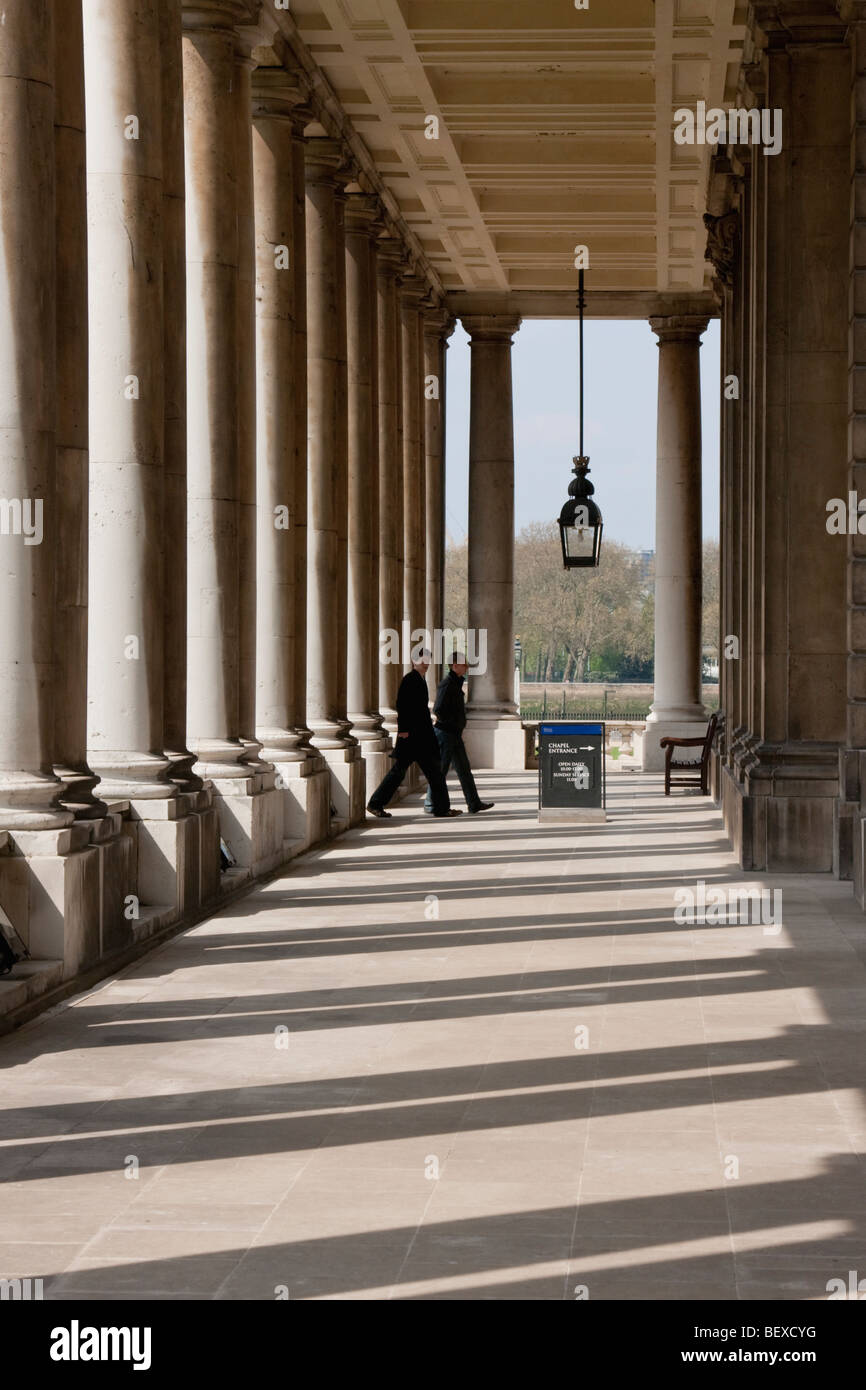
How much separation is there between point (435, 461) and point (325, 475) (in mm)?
21389

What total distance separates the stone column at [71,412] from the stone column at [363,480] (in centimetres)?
2057

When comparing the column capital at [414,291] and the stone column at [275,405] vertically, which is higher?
the column capital at [414,291]

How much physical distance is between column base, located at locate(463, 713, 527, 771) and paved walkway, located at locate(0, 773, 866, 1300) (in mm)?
31260

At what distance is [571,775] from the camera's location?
3653 cm

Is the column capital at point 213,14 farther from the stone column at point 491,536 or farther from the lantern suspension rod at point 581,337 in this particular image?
the stone column at point 491,536

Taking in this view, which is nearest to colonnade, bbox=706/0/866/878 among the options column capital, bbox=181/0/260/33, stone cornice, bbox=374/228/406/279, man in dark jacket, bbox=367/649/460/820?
column capital, bbox=181/0/260/33

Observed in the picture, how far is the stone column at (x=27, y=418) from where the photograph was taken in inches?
651

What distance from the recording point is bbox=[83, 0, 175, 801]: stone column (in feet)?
68.3

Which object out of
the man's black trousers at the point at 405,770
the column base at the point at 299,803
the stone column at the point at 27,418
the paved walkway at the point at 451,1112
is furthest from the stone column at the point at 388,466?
the stone column at the point at 27,418

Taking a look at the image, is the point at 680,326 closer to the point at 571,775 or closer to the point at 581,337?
the point at 581,337

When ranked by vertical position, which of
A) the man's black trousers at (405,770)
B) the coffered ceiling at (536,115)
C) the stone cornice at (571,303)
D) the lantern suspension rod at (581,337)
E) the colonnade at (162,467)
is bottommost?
the man's black trousers at (405,770)

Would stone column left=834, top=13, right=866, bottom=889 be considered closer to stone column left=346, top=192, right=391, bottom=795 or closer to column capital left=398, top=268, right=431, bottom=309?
stone column left=346, top=192, right=391, bottom=795
